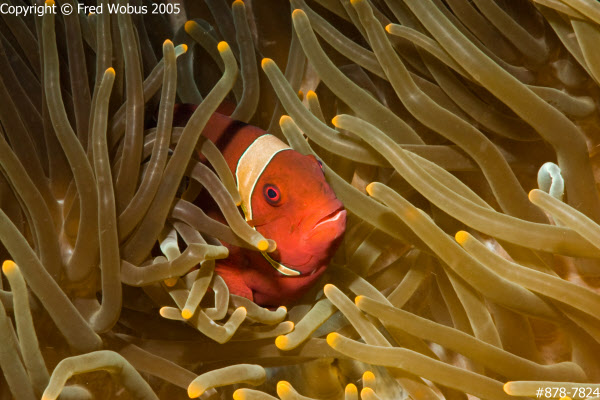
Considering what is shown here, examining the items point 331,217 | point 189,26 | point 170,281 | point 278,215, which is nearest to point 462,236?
point 331,217

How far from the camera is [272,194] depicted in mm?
1024

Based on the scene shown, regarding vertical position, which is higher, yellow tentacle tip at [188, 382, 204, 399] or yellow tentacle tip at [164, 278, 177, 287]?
yellow tentacle tip at [164, 278, 177, 287]

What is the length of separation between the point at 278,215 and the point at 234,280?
15 centimetres

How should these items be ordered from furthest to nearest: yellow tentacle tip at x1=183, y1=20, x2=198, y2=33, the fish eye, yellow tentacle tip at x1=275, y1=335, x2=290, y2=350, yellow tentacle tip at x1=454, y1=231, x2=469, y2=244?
1. yellow tentacle tip at x1=183, y1=20, x2=198, y2=33
2. the fish eye
3. yellow tentacle tip at x1=275, y1=335, x2=290, y2=350
4. yellow tentacle tip at x1=454, y1=231, x2=469, y2=244

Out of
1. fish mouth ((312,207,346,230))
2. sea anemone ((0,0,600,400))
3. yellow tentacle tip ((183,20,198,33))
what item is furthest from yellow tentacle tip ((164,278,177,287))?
yellow tentacle tip ((183,20,198,33))

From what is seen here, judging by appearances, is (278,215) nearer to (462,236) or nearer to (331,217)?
(331,217)

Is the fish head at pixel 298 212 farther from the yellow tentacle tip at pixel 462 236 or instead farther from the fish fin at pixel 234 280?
the yellow tentacle tip at pixel 462 236

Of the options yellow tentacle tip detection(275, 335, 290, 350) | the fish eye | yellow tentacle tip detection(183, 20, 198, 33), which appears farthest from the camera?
yellow tentacle tip detection(183, 20, 198, 33)

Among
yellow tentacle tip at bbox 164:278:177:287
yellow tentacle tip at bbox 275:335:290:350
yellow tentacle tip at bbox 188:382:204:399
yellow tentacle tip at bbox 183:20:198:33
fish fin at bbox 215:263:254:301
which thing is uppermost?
yellow tentacle tip at bbox 183:20:198:33

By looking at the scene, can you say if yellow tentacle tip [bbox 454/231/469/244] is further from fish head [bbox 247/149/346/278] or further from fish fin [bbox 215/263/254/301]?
fish fin [bbox 215/263/254/301]

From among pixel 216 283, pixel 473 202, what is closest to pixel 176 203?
pixel 216 283

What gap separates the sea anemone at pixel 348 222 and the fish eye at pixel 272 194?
7 cm

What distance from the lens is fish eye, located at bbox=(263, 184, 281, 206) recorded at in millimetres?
1018

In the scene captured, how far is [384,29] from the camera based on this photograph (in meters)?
1.18
